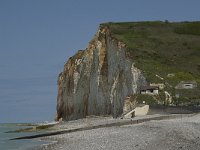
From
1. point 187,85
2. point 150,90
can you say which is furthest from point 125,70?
point 150,90

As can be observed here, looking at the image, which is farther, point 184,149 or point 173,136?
point 173,136

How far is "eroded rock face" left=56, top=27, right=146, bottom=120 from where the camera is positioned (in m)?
72.5

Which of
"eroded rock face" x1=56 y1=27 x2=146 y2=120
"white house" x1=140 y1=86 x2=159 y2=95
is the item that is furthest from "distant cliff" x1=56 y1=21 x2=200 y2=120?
"white house" x1=140 y1=86 x2=159 y2=95

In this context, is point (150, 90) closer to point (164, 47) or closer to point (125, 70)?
point (125, 70)

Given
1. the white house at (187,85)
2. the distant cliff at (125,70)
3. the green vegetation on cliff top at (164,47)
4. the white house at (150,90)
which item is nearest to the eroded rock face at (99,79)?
the distant cliff at (125,70)

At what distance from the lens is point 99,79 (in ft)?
264

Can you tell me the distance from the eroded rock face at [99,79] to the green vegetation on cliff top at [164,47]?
1.99 m

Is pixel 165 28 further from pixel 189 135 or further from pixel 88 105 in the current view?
pixel 189 135

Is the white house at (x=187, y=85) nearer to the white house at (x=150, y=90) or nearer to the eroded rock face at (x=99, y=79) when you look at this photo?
the white house at (x=150, y=90)

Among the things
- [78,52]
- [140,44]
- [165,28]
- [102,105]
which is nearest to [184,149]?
[102,105]

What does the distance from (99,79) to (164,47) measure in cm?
1446

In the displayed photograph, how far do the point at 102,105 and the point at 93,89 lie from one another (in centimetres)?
435

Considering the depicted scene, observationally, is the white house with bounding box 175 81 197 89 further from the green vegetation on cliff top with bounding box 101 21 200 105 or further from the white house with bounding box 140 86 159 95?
the white house with bounding box 140 86 159 95

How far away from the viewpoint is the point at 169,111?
5003 centimetres
